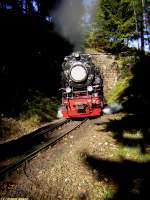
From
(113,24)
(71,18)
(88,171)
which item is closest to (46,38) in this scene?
(71,18)

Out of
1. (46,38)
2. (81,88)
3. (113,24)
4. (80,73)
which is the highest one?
(113,24)

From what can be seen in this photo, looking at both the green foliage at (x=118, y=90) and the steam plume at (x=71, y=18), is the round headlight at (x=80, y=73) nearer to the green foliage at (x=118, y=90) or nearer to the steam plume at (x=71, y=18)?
the green foliage at (x=118, y=90)

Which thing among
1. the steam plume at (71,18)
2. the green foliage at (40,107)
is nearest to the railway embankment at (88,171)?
the green foliage at (40,107)

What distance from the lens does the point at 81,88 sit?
15.8 m

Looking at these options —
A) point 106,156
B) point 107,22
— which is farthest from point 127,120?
point 107,22

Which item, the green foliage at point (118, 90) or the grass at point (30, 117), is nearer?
the grass at point (30, 117)

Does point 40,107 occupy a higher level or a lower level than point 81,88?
lower

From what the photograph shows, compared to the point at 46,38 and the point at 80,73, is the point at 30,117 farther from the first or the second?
the point at 46,38

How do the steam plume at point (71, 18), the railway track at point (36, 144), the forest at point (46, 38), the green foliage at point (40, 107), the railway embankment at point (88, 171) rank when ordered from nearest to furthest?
the railway embankment at point (88, 171) → the railway track at point (36, 144) → the green foliage at point (40, 107) → the forest at point (46, 38) → the steam plume at point (71, 18)

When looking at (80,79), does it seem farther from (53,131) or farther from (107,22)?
(107,22)

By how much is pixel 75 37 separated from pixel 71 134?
2115cm

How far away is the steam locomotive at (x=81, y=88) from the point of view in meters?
15.5

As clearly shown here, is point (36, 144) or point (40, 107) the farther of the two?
point (40, 107)

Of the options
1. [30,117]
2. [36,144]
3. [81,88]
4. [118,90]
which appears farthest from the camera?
[118,90]
